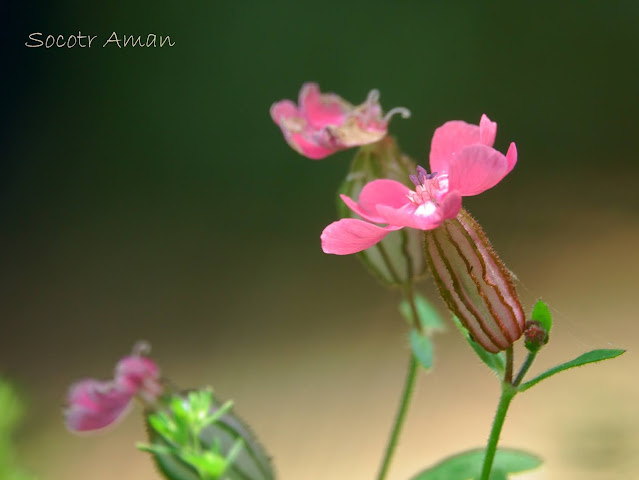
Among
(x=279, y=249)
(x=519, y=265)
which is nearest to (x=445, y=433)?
(x=519, y=265)

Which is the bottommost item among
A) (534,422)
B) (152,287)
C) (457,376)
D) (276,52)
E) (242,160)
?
(534,422)

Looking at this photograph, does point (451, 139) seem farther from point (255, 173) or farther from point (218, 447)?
point (255, 173)

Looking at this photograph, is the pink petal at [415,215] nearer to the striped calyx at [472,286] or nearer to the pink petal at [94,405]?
the striped calyx at [472,286]

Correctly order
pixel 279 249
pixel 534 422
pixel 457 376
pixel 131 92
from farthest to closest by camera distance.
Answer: pixel 131 92 < pixel 279 249 < pixel 457 376 < pixel 534 422

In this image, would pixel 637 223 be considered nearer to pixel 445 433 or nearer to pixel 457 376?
pixel 457 376

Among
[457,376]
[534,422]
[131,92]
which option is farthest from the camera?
[131,92]

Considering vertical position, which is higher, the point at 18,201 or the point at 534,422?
the point at 18,201
